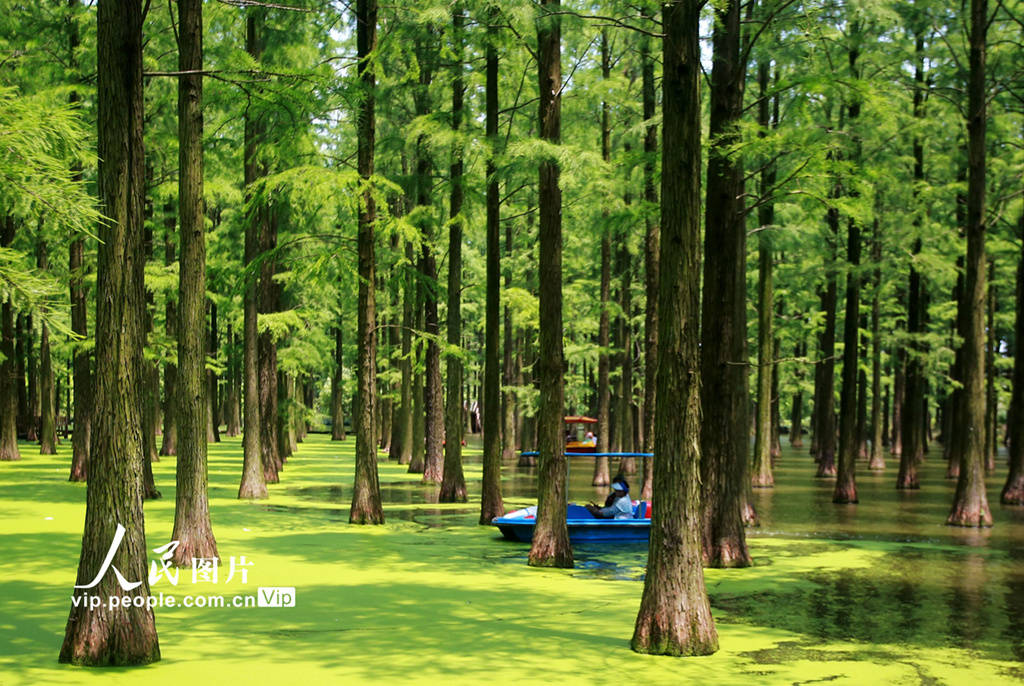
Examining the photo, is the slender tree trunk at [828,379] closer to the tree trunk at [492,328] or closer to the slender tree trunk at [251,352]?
the tree trunk at [492,328]

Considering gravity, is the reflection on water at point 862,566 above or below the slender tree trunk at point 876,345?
below

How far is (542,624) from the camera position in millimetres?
11414

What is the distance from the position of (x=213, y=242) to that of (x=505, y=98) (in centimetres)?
1380

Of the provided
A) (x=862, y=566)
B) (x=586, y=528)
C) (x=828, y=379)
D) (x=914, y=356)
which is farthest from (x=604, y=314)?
(x=862, y=566)

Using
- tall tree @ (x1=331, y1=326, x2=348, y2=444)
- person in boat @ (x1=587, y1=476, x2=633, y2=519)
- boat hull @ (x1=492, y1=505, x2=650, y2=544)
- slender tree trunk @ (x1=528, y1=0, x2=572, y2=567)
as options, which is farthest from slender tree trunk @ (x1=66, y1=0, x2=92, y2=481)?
tall tree @ (x1=331, y1=326, x2=348, y2=444)

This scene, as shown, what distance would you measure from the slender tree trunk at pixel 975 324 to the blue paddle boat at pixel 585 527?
8.72m

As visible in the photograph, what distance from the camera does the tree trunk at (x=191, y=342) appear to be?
47.0ft

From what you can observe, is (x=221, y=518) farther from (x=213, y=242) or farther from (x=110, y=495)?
(x=213, y=242)

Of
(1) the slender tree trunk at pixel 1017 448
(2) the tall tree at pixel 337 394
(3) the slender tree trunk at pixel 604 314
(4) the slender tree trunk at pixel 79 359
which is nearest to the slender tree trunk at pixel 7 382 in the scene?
(4) the slender tree trunk at pixel 79 359

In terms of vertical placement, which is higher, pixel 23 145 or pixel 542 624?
pixel 23 145

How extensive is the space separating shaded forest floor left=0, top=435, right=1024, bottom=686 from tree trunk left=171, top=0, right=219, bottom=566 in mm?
761

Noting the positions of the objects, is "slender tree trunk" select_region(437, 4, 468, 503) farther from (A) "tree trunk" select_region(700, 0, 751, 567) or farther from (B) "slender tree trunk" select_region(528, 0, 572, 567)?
(A) "tree trunk" select_region(700, 0, 751, 567)

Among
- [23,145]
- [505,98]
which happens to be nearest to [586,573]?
[23,145]

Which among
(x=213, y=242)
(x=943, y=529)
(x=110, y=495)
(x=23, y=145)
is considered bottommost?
(x=943, y=529)
